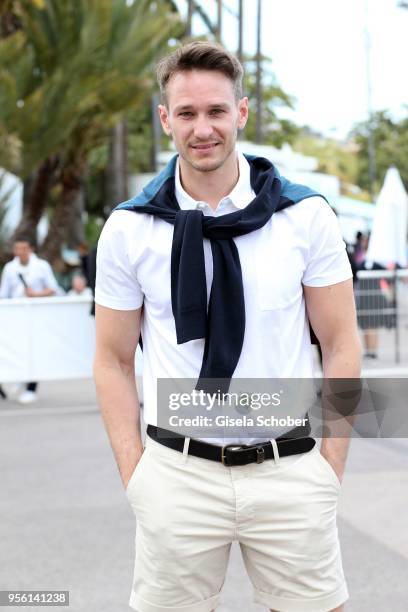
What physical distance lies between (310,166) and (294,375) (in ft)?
97.7

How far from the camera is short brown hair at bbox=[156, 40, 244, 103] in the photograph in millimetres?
2750

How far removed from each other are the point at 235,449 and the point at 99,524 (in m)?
3.65

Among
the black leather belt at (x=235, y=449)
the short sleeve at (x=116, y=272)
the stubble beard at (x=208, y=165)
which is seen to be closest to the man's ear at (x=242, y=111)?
the stubble beard at (x=208, y=165)

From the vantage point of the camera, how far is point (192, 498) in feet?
8.99

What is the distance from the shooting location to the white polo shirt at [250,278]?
2.74 meters

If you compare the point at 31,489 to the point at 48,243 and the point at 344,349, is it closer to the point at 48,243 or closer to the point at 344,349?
the point at 344,349

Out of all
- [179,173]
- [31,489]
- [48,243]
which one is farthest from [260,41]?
[179,173]

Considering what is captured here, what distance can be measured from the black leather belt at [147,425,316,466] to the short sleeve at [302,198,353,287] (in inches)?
16.4

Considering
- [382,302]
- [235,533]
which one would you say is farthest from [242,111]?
[382,302]

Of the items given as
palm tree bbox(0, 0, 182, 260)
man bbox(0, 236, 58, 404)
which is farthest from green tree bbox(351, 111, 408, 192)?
man bbox(0, 236, 58, 404)

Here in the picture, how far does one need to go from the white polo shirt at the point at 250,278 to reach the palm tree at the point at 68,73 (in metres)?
17.4

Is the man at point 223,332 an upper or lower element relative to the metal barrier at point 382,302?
upper

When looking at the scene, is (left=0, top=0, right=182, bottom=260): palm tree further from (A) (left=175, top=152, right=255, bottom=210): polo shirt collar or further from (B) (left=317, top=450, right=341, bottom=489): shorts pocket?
(B) (left=317, top=450, right=341, bottom=489): shorts pocket

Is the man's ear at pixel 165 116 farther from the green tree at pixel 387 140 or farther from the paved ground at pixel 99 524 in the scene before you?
the green tree at pixel 387 140
